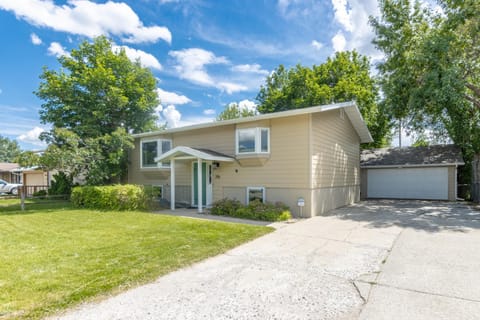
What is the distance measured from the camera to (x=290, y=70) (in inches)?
1053

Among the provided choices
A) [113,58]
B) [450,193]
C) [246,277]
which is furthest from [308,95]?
[246,277]

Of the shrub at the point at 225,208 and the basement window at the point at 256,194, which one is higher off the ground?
the basement window at the point at 256,194

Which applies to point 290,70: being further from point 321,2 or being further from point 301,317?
point 301,317

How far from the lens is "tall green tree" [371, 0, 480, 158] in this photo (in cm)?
1214

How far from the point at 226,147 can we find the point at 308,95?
1254cm

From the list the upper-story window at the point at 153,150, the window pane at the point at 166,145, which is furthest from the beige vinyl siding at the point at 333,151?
the window pane at the point at 166,145

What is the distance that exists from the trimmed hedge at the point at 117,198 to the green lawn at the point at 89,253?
7.22 ft

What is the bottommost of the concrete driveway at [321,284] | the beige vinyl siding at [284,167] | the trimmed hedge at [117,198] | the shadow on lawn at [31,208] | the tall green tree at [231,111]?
the shadow on lawn at [31,208]

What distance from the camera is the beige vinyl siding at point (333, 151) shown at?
33.4 ft

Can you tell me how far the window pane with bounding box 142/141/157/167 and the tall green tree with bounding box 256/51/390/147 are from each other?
1298 cm

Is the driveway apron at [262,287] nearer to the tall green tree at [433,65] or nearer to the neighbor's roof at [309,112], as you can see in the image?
the neighbor's roof at [309,112]

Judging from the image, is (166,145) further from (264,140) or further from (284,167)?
(284,167)

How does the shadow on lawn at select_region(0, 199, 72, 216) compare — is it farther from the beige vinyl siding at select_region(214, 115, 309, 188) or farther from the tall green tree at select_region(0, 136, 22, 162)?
the tall green tree at select_region(0, 136, 22, 162)

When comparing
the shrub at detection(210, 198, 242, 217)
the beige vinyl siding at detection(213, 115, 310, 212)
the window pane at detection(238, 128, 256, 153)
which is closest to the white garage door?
the beige vinyl siding at detection(213, 115, 310, 212)
